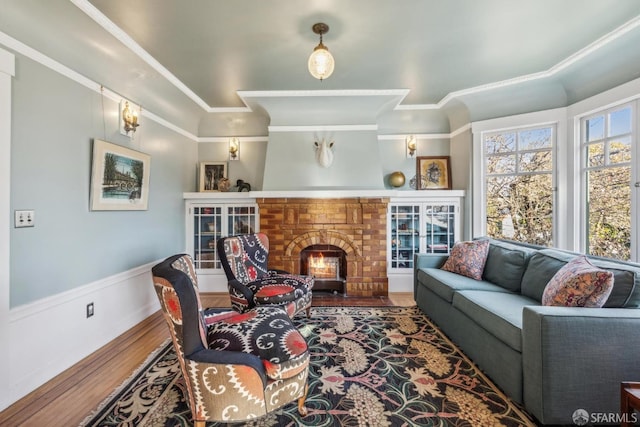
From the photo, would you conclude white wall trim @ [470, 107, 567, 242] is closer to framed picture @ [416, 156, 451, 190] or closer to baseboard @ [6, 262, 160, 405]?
framed picture @ [416, 156, 451, 190]

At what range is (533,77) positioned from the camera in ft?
10.4

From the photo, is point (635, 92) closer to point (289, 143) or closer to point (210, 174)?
point (289, 143)

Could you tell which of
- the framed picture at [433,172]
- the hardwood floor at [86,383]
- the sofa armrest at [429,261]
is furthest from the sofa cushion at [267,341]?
the framed picture at [433,172]

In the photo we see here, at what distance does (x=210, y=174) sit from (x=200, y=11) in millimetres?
2639

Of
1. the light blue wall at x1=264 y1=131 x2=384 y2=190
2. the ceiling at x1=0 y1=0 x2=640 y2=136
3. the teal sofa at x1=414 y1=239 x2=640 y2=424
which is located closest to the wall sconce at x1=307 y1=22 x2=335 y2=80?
the ceiling at x1=0 y1=0 x2=640 y2=136

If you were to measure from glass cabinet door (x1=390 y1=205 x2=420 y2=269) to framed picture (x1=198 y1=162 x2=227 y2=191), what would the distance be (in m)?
2.83

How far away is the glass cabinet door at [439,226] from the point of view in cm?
413

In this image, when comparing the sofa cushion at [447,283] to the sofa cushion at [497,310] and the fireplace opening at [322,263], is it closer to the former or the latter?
the sofa cushion at [497,310]

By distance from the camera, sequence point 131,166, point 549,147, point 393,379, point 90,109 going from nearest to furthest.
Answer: point 393,379
point 90,109
point 131,166
point 549,147

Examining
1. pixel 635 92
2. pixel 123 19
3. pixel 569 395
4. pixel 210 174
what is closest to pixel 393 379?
pixel 569 395

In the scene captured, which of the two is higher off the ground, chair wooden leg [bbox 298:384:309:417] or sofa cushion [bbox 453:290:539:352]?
sofa cushion [bbox 453:290:539:352]

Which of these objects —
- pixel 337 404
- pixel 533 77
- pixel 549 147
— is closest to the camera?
pixel 337 404

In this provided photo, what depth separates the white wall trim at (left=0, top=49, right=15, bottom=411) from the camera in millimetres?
1698

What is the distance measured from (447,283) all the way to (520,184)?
6.83 ft
